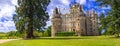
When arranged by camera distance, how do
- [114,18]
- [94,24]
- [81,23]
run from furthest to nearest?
1. [94,24]
2. [81,23]
3. [114,18]

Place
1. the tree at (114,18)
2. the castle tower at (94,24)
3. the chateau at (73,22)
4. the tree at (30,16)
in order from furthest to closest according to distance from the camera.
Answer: the castle tower at (94,24) → the chateau at (73,22) → the tree at (30,16) → the tree at (114,18)

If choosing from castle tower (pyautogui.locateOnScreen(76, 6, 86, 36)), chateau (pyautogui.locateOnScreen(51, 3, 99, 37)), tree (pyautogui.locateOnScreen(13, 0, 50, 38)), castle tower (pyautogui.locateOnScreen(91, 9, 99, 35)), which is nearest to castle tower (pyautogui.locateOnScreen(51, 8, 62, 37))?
chateau (pyautogui.locateOnScreen(51, 3, 99, 37))

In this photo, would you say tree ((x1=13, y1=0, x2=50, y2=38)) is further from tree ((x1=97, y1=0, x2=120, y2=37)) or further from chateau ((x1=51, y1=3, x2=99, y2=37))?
chateau ((x1=51, y1=3, x2=99, y2=37))

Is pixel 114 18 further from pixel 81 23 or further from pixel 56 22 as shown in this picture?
pixel 56 22

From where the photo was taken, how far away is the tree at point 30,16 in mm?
59631

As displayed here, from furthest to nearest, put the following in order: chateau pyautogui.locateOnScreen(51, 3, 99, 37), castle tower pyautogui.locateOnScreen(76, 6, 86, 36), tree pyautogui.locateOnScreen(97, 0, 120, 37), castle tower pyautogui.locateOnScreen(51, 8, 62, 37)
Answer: castle tower pyautogui.locateOnScreen(51, 8, 62, 37) → chateau pyautogui.locateOnScreen(51, 3, 99, 37) → castle tower pyautogui.locateOnScreen(76, 6, 86, 36) → tree pyautogui.locateOnScreen(97, 0, 120, 37)

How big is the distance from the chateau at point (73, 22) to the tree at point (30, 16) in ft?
176

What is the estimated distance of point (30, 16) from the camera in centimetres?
6134

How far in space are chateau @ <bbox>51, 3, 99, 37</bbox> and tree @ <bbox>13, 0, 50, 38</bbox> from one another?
53682 mm

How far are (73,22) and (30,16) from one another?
5922 cm

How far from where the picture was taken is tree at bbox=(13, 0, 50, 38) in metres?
59.6

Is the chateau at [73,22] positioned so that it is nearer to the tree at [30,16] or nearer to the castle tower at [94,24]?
the castle tower at [94,24]

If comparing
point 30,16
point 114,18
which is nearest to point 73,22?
point 30,16

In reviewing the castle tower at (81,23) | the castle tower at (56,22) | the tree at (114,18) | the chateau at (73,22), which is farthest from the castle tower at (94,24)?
the tree at (114,18)
